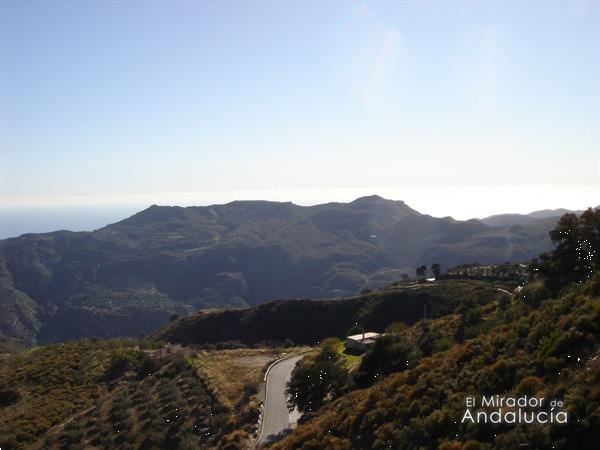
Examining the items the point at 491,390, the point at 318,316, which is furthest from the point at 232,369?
the point at 318,316

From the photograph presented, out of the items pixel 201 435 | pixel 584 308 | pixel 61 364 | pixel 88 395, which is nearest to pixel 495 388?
pixel 584 308

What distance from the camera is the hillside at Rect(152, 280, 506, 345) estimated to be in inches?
3132

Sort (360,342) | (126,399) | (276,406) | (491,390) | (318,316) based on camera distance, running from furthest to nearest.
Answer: (318,316) < (360,342) < (126,399) < (276,406) < (491,390)

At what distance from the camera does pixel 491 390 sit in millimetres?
15766

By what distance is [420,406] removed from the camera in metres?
17.2

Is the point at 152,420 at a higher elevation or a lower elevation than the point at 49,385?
higher

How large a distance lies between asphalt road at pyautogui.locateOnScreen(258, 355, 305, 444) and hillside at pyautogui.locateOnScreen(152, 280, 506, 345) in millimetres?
35286

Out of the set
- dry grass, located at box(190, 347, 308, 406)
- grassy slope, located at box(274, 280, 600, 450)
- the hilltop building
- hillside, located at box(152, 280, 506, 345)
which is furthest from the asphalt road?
hillside, located at box(152, 280, 506, 345)

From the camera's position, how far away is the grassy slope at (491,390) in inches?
483

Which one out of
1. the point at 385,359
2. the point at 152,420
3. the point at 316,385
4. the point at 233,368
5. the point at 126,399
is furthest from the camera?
the point at 233,368

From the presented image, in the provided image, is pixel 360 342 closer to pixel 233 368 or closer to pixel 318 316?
pixel 233 368

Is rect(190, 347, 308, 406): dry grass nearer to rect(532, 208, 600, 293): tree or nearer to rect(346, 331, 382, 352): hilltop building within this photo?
rect(346, 331, 382, 352): hilltop building

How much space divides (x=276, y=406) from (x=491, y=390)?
2095 centimetres

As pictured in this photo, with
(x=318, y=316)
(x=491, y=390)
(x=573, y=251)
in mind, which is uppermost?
(x=573, y=251)
